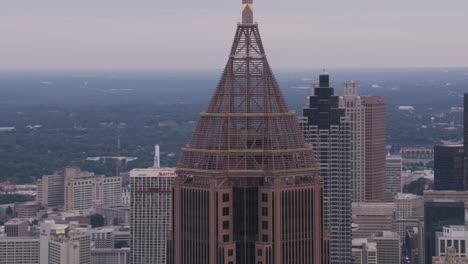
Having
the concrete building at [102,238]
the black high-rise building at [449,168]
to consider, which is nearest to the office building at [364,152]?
the black high-rise building at [449,168]

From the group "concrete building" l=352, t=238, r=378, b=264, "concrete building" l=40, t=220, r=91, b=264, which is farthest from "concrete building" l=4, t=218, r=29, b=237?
"concrete building" l=352, t=238, r=378, b=264

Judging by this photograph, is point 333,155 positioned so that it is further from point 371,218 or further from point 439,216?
point 371,218

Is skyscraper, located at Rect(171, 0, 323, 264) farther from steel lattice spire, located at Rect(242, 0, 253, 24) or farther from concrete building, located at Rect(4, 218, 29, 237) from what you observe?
concrete building, located at Rect(4, 218, 29, 237)

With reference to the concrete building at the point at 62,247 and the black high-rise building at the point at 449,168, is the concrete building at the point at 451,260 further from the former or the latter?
the black high-rise building at the point at 449,168

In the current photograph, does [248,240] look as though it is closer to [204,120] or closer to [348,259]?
[204,120]

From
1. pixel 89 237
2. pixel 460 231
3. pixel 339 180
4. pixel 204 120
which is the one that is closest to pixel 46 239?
pixel 89 237

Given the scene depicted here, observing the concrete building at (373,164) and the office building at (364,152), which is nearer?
the office building at (364,152)
